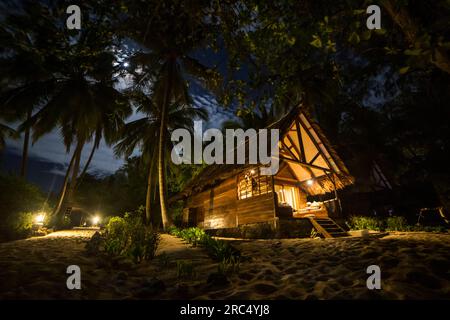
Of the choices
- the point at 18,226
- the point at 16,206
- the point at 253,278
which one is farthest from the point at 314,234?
the point at 16,206

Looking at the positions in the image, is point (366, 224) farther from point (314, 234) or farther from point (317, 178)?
point (314, 234)

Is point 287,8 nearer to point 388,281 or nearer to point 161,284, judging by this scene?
point 388,281

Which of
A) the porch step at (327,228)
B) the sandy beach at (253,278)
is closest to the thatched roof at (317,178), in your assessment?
the porch step at (327,228)

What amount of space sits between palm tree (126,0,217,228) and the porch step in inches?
282

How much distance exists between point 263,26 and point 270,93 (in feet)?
3.40

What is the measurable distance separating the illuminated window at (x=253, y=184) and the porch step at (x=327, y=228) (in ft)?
7.90

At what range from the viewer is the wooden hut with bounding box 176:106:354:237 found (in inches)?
382

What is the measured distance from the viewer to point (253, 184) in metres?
10.7

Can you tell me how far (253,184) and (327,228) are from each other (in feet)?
12.1

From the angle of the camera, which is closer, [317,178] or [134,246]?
[134,246]

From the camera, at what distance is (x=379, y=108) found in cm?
1655

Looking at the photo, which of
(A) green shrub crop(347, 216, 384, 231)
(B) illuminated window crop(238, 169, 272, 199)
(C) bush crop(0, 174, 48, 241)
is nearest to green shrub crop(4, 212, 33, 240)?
(C) bush crop(0, 174, 48, 241)

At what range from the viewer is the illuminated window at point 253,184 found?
10.0 meters

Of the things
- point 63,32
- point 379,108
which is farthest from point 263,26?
point 379,108
